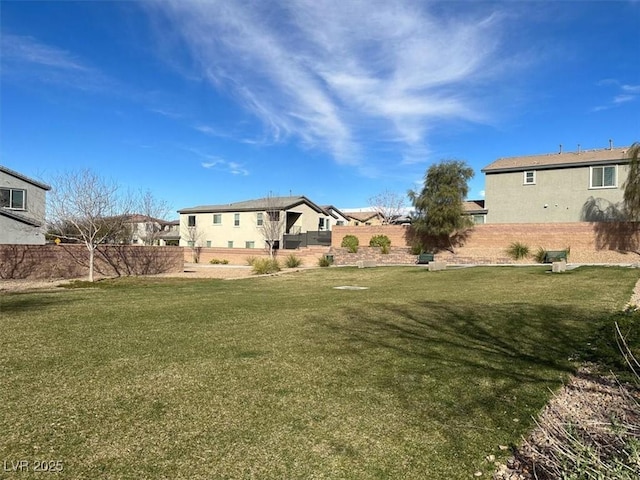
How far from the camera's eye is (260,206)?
44188 mm

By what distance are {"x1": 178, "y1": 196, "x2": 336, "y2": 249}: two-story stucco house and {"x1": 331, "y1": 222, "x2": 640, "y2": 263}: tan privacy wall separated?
15182 millimetres

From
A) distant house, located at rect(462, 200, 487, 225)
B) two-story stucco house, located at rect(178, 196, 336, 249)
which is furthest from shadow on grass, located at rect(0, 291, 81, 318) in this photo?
distant house, located at rect(462, 200, 487, 225)

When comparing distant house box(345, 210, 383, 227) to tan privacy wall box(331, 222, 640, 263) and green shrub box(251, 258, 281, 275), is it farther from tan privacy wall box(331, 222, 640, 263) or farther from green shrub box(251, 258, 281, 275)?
Result: green shrub box(251, 258, 281, 275)

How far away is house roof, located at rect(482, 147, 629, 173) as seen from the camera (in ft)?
95.3

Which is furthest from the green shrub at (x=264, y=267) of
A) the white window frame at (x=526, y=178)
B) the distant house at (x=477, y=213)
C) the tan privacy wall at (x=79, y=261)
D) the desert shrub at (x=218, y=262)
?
the white window frame at (x=526, y=178)

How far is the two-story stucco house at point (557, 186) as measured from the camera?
2888 cm

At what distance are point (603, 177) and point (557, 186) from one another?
275cm

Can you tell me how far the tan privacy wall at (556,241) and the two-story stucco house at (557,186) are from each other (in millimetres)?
5130

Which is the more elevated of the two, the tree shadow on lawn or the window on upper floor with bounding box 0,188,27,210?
the window on upper floor with bounding box 0,188,27,210

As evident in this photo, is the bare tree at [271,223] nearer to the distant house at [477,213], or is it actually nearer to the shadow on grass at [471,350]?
the distant house at [477,213]

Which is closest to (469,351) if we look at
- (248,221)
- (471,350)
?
(471,350)

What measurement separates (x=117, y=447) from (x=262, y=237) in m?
40.7

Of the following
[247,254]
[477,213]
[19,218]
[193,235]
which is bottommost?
[247,254]

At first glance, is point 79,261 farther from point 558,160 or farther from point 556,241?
point 558,160
